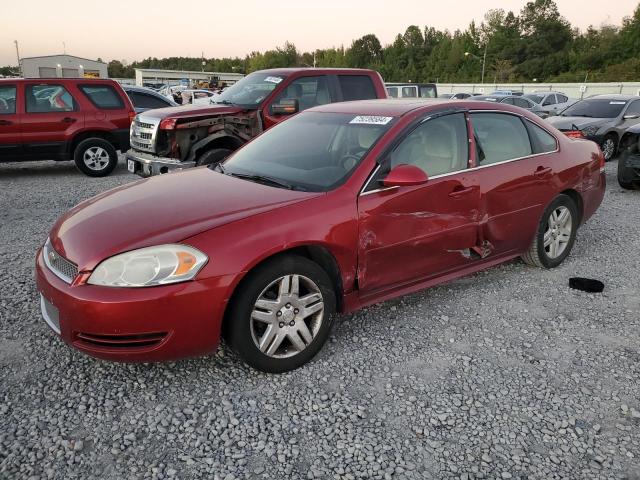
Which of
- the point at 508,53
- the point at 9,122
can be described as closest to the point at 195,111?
the point at 9,122

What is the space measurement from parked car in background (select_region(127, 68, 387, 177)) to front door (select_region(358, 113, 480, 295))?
12.1 feet

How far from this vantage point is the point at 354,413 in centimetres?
276

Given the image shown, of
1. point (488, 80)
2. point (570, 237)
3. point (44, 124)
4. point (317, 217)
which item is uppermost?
point (488, 80)

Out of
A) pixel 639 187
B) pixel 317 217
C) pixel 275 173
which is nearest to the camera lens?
pixel 317 217

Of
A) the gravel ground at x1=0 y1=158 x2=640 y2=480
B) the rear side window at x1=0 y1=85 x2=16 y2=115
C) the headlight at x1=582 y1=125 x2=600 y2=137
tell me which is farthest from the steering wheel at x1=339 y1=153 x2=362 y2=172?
the headlight at x1=582 y1=125 x2=600 y2=137

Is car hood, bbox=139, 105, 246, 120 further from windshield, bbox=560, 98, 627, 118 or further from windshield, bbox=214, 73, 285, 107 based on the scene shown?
windshield, bbox=560, 98, 627, 118

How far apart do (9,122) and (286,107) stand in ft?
16.8

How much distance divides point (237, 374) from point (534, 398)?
171 cm

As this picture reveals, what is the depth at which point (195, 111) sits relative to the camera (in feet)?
23.8

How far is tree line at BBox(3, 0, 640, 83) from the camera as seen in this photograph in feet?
221

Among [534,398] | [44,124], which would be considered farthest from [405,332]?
[44,124]

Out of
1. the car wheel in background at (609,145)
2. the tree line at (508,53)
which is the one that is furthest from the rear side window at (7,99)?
the tree line at (508,53)

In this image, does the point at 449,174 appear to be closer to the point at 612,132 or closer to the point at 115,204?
the point at 115,204

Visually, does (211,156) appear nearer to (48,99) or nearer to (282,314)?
(48,99)
